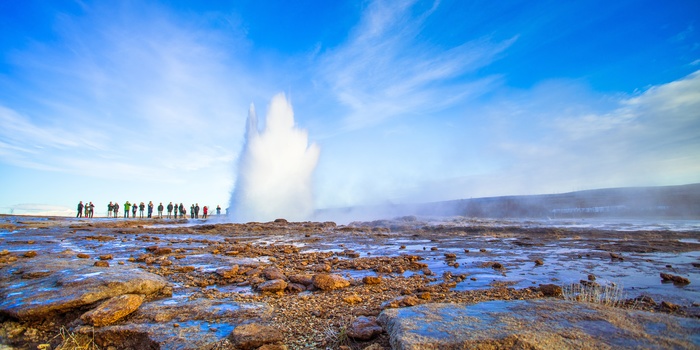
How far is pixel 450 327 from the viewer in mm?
3801

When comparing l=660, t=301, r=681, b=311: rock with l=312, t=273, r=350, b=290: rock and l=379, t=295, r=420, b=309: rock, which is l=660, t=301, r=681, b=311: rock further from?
l=312, t=273, r=350, b=290: rock

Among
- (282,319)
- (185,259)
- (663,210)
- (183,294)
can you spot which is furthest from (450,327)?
(663,210)

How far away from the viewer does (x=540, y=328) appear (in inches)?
142

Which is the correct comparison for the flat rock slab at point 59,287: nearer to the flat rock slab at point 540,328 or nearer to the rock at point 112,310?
the rock at point 112,310

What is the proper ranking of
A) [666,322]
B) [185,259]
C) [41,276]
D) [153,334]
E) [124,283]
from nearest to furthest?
[666,322] → [153,334] → [124,283] → [41,276] → [185,259]

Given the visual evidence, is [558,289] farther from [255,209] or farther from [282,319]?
[255,209]

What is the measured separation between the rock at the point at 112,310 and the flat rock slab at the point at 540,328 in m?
4.11

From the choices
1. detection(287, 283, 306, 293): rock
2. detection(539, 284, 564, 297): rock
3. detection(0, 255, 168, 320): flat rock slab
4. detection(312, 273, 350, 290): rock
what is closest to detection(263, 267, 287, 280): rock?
detection(287, 283, 306, 293): rock

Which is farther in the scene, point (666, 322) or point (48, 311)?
point (48, 311)

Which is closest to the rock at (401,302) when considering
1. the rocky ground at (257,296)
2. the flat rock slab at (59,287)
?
the rocky ground at (257,296)

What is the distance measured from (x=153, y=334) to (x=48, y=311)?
2159 mm

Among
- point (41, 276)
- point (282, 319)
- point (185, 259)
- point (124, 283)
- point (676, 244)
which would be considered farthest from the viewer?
point (676, 244)

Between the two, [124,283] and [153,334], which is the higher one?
[124,283]

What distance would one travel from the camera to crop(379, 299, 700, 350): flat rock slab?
3.22 meters
